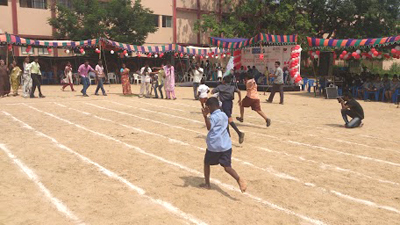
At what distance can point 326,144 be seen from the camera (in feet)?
25.5

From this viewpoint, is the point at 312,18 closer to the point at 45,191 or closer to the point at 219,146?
the point at 219,146

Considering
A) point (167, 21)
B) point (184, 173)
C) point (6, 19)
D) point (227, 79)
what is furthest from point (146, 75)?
point (167, 21)

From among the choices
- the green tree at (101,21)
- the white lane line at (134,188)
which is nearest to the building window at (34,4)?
the green tree at (101,21)

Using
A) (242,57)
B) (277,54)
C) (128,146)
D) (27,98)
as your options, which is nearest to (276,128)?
(128,146)

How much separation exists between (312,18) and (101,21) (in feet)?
64.6

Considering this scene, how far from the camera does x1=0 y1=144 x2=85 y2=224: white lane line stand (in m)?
4.01

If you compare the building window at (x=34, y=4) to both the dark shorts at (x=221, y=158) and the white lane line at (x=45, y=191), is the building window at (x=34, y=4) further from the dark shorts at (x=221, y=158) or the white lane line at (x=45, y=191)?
the dark shorts at (x=221, y=158)

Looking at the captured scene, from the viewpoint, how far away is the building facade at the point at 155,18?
28969 millimetres

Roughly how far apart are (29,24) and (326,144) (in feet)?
92.6

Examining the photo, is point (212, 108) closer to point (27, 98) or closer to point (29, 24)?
point (27, 98)

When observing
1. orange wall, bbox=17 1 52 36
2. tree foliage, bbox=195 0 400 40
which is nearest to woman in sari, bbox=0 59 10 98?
orange wall, bbox=17 1 52 36

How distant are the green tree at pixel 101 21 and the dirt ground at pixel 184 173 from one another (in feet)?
63.8

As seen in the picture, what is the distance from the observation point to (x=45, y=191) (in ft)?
15.6

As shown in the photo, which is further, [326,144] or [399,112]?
[399,112]
